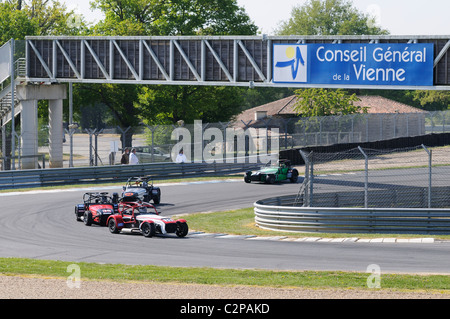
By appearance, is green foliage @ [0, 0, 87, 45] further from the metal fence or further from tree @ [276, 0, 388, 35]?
tree @ [276, 0, 388, 35]

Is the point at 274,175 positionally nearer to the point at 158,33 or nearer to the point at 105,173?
the point at 105,173

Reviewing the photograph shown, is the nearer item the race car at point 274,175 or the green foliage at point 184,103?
the race car at point 274,175

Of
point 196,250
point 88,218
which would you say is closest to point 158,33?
point 88,218

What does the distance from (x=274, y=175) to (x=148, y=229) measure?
1474cm

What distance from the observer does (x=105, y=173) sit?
36.4 m

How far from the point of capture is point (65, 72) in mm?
40125

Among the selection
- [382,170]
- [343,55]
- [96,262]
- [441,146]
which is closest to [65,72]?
[343,55]

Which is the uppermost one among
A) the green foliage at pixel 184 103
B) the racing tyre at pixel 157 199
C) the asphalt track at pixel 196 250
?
the green foliage at pixel 184 103

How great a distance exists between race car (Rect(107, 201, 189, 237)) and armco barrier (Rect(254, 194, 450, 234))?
3.52 m

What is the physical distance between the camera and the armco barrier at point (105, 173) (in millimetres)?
33969

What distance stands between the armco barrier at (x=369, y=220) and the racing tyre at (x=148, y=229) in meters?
4.17

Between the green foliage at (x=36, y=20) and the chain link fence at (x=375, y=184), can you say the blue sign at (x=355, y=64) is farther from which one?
the green foliage at (x=36, y=20)
